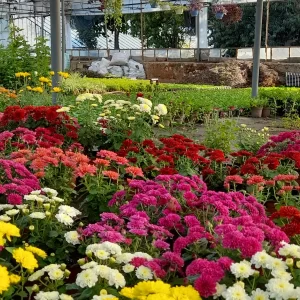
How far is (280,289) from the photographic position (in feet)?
5.32

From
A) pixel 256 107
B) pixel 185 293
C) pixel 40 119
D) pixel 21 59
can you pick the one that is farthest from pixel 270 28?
pixel 185 293

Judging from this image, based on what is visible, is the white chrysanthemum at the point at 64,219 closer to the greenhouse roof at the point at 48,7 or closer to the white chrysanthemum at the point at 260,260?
the white chrysanthemum at the point at 260,260

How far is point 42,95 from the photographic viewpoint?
7.32 metres

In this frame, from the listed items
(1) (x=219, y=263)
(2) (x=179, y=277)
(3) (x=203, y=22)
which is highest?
(3) (x=203, y=22)

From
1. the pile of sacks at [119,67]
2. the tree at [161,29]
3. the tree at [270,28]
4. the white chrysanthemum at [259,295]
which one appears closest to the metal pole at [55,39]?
the white chrysanthemum at [259,295]

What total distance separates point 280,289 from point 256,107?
9404 mm

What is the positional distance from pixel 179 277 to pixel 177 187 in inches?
28.9

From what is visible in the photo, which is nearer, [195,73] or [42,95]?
[42,95]

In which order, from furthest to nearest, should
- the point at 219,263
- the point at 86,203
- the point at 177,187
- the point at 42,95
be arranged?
the point at 42,95, the point at 86,203, the point at 177,187, the point at 219,263

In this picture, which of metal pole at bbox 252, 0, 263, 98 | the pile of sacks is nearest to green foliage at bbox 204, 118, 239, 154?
metal pole at bbox 252, 0, 263, 98

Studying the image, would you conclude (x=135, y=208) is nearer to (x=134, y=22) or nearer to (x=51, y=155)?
(x=51, y=155)

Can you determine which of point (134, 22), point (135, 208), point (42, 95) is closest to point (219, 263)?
point (135, 208)

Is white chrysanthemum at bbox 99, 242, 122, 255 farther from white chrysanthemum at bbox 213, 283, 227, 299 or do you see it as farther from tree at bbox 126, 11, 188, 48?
tree at bbox 126, 11, 188, 48

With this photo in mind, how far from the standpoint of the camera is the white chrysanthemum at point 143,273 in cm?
186
